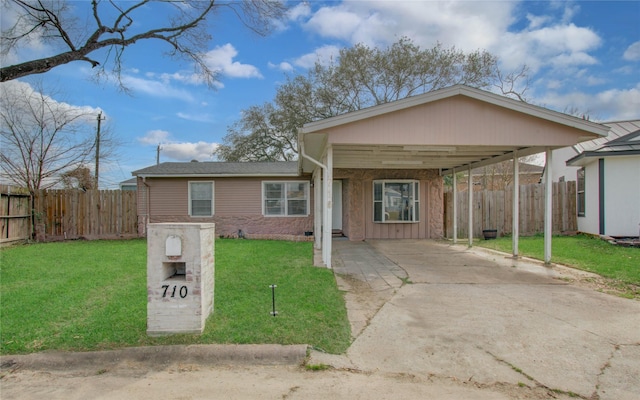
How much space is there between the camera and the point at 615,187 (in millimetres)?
11125

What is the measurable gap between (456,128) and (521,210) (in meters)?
8.68

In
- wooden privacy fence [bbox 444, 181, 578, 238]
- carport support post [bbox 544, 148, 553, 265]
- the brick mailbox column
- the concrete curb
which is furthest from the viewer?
wooden privacy fence [bbox 444, 181, 578, 238]

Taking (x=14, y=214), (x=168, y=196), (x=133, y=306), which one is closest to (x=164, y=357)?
(x=133, y=306)

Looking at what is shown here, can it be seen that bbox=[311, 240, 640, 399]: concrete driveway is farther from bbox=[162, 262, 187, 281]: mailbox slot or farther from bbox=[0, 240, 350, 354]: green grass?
bbox=[162, 262, 187, 281]: mailbox slot

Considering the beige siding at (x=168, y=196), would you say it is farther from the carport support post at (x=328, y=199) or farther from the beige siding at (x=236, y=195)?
the carport support post at (x=328, y=199)

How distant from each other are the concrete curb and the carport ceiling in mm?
5247

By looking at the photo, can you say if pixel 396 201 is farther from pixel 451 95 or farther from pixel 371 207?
pixel 451 95

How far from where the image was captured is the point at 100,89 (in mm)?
11570

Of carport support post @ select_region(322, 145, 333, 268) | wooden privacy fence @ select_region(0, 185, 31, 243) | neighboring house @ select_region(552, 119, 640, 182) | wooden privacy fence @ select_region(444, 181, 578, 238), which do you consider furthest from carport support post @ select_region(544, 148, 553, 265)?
wooden privacy fence @ select_region(0, 185, 31, 243)

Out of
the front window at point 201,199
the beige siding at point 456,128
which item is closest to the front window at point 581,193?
the beige siding at point 456,128

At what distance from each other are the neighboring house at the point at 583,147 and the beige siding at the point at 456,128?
4.39m

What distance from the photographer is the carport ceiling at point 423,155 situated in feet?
26.8

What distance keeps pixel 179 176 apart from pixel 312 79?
12.8 metres

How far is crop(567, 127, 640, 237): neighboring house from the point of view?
35.6ft
